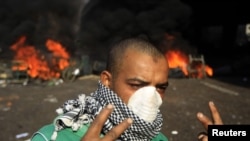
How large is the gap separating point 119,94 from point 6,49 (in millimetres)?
22568

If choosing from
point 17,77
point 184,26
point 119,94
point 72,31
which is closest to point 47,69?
point 17,77

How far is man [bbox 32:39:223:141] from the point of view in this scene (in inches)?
70.7

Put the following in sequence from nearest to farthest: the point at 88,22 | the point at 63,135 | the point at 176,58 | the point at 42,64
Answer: the point at 63,135
the point at 42,64
the point at 176,58
the point at 88,22

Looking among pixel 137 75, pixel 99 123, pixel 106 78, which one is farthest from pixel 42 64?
pixel 99 123

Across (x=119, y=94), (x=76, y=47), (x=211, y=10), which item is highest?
(x=119, y=94)

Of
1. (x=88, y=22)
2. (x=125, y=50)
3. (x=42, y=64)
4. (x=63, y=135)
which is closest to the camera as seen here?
(x=63, y=135)

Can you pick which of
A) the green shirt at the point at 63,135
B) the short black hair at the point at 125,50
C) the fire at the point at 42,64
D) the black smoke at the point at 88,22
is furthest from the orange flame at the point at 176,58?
the green shirt at the point at 63,135

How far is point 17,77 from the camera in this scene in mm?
15672

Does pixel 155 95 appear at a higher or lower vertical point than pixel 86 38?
higher

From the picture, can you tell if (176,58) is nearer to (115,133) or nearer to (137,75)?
(137,75)

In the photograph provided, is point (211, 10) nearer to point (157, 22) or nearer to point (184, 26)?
point (184, 26)

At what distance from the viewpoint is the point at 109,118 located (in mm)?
1815

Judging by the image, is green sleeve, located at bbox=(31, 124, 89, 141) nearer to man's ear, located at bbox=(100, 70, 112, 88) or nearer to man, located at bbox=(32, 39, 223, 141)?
man, located at bbox=(32, 39, 223, 141)

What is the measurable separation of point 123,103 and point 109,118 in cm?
15
